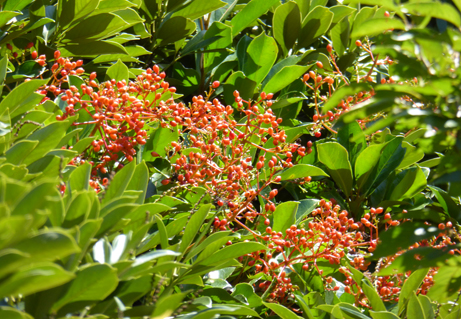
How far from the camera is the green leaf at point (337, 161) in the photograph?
184 cm

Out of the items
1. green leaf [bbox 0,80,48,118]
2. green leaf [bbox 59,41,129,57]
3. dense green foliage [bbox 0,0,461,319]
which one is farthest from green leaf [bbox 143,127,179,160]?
green leaf [bbox 0,80,48,118]

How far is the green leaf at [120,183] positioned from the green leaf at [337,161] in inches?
35.8

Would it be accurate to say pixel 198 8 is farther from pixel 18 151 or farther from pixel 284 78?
pixel 18 151

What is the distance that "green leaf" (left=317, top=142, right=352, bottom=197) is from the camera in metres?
1.84

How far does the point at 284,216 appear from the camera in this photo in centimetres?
164

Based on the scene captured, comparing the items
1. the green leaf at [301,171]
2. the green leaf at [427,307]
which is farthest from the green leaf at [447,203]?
A: the green leaf at [427,307]

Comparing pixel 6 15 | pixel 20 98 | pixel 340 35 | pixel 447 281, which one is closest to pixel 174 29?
pixel 6 15

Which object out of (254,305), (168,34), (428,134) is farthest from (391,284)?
(168,34)

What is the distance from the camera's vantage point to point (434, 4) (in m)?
0.84

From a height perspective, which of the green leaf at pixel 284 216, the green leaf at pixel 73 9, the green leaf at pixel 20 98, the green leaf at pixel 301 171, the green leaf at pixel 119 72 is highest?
the green leaf at pixel 73 9

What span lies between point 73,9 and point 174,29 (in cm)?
48

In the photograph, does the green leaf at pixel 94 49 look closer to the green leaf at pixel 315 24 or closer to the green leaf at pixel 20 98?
the green leaf at pixel 20 98

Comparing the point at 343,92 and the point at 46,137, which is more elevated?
the point at 343,92

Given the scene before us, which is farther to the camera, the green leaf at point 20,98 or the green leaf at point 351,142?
the green leaf at point 351,142
